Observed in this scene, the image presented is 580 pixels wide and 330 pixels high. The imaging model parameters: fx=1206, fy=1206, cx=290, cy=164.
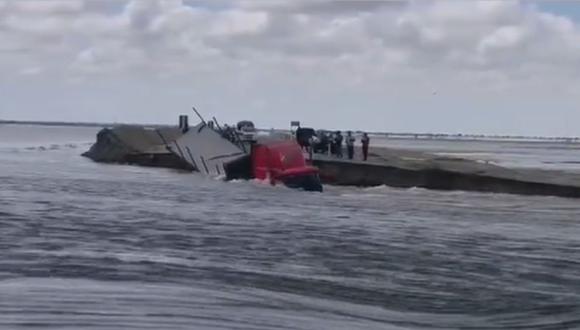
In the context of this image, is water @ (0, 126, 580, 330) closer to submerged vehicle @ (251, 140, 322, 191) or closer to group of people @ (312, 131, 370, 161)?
submerged vehicle @ (251, 140, 322, 191)

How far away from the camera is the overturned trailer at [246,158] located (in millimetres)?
44688

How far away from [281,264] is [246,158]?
102ft

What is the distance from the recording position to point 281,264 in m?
19.7

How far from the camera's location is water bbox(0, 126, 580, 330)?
48.3 feet

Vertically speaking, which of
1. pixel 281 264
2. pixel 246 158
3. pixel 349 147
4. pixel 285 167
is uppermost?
pixel 349 147

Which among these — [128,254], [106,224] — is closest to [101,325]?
[128,254]

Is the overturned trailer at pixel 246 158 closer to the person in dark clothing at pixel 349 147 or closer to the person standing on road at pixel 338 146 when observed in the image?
the person standing on road at pixel 338 146

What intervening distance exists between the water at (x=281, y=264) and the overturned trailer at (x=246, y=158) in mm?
8385

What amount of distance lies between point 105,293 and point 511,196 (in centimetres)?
2912

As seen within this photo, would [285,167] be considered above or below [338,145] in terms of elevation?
below

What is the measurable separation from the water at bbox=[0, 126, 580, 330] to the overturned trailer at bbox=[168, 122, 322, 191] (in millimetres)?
8385

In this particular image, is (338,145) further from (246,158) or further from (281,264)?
(281,264)

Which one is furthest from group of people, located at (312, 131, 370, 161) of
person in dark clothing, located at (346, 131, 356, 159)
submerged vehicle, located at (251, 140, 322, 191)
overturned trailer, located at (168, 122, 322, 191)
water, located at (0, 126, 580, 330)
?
water, located at (0, 126, 580, 330)

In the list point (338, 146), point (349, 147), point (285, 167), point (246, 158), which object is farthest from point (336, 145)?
point (285, 167)
